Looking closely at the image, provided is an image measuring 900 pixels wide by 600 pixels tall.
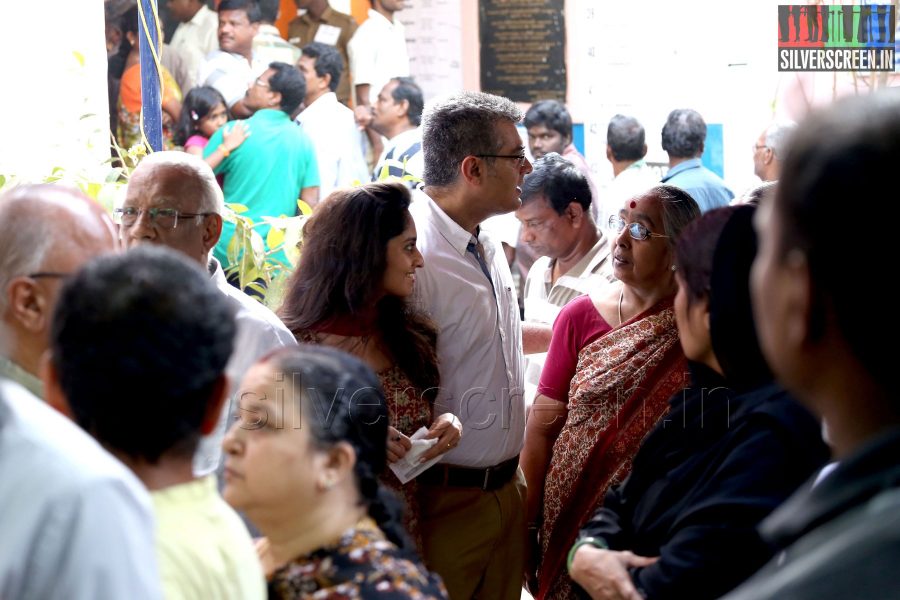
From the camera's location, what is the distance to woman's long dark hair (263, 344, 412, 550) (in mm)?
1755

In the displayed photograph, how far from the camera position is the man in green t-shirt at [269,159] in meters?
6.16

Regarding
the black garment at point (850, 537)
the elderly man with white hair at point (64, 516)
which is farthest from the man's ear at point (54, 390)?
the black garment at point (850, 537)

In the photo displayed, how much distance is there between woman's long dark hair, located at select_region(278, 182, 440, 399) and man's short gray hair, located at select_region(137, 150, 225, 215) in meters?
0.25

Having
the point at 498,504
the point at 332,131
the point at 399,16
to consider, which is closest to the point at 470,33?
the point at 399,16

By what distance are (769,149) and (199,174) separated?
4.28 meters

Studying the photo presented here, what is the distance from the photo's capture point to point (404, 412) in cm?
281

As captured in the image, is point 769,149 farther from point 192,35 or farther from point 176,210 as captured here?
point 176,210

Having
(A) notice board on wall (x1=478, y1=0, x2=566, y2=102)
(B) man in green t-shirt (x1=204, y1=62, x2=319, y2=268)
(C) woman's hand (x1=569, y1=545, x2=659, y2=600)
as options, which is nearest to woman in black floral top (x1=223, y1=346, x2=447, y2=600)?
(C) woman's hand (x1=569, y1=545, x2=659, y2=600)

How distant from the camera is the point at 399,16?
24.8ft

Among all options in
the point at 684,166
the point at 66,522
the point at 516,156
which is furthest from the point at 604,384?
the point at 684,166

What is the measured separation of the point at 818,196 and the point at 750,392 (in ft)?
4.33

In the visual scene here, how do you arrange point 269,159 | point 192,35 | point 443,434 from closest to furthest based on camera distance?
point 443,434 < point 269,159 < point 192,35

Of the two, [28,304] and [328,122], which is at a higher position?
[328,122]

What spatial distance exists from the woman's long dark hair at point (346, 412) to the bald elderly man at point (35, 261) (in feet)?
1.26
